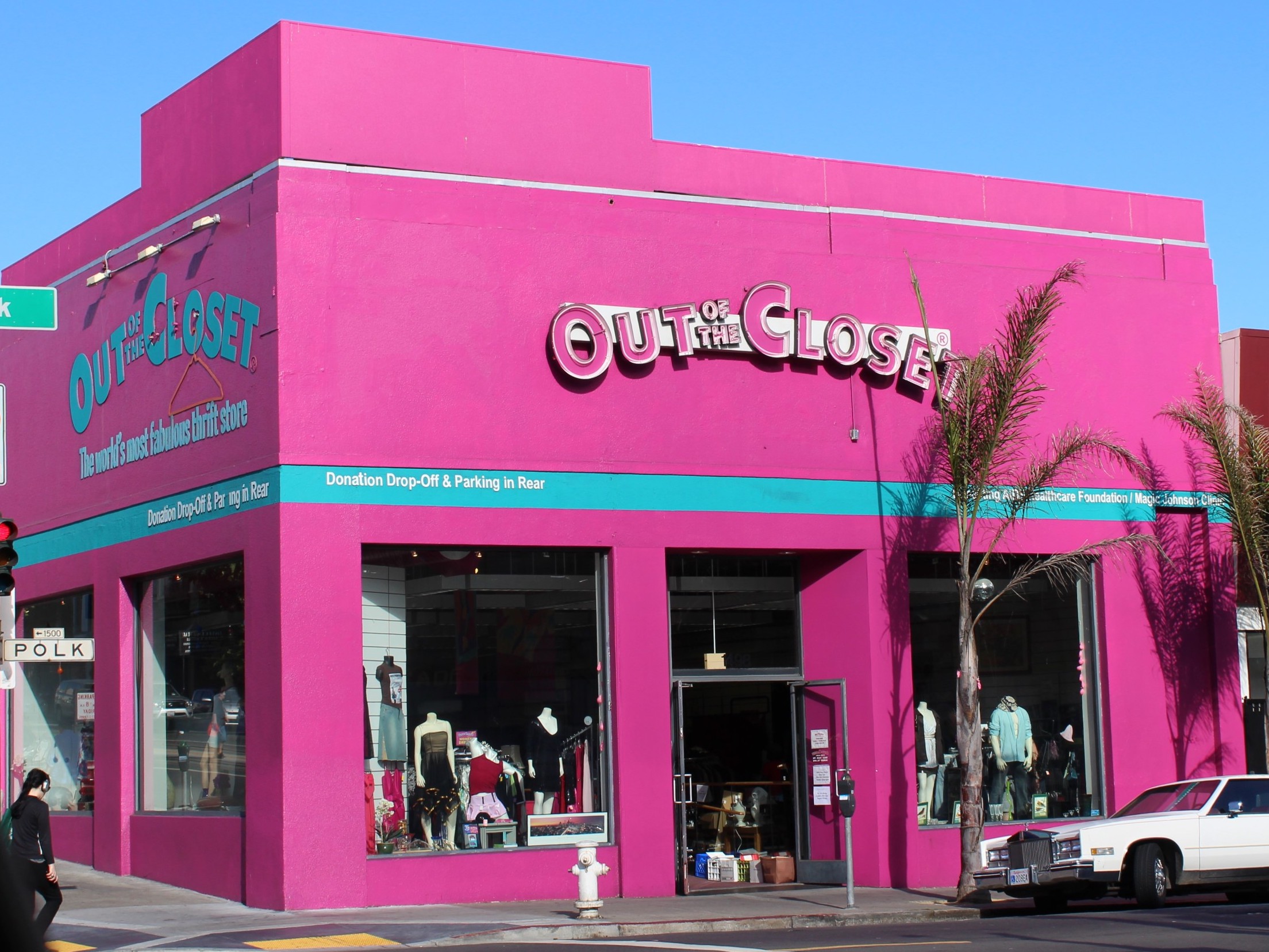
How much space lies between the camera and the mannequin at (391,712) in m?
17.1

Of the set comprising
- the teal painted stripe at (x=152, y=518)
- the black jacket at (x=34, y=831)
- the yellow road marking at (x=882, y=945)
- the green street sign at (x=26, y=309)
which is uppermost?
the green street sign at (x=26, y=309)

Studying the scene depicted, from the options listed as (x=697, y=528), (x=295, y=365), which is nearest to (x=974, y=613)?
(x=697, y=528)

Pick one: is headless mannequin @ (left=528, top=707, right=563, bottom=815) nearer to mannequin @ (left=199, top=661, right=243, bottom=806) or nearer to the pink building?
the pink building

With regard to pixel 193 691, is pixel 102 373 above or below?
above

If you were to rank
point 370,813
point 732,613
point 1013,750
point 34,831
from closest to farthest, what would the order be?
point 34,831 < point 370,813 < point 732,613 < point 1013,750

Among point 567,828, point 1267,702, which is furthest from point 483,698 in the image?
point 1267,702

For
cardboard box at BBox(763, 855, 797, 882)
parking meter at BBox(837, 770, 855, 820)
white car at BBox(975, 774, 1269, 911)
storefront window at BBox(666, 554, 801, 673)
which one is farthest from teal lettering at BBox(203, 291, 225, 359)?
white car at BBox(975, 774, 1269, 911)

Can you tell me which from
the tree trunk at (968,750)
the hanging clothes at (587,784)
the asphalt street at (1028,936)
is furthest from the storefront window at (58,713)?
the tree trunk at (968,750)

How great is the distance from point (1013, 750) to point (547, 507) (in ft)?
24.4

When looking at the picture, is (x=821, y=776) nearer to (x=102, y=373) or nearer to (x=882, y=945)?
(x=882, y=945)

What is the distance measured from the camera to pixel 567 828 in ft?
58.3

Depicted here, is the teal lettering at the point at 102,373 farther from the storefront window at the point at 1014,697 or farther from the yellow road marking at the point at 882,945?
the yellow road marking at the point at 882,945

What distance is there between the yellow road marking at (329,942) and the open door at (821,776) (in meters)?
6.83

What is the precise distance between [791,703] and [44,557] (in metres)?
11.0
